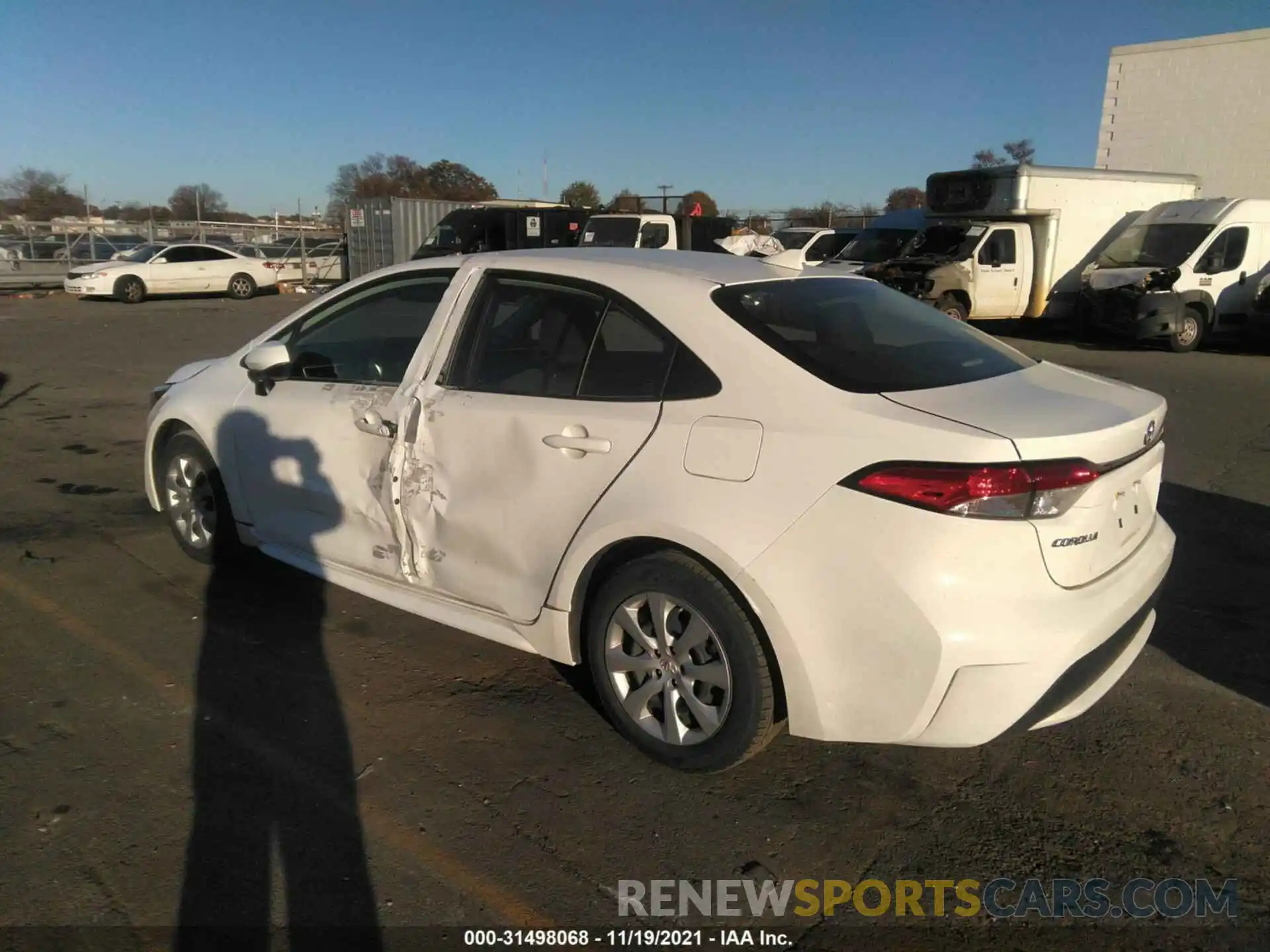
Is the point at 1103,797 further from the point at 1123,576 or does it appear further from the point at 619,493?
the point at 619,493

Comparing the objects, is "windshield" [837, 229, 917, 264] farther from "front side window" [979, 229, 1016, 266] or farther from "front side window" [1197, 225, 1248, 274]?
"front side window" [1197, 225, 1248, 274]

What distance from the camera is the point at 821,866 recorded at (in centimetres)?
289

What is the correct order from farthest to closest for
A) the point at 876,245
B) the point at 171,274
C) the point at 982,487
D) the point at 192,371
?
the point at 171,274
the point at 876,245
the point at 192,371
the point at 982,487

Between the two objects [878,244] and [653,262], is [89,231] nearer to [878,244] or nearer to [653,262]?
[878,244]

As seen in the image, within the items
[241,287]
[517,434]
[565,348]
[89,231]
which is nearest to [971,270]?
[565,348]

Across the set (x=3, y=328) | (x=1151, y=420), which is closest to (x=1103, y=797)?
(x=1151, y=420)

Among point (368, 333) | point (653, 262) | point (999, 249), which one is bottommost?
point (368, 333)

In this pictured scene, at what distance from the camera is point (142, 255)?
79.0 ft

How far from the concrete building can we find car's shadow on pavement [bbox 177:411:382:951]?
21101mm

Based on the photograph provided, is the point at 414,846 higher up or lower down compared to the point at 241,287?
lower down

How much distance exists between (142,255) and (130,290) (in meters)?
1.45

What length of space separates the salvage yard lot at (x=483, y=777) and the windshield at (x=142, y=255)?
70.0 feet

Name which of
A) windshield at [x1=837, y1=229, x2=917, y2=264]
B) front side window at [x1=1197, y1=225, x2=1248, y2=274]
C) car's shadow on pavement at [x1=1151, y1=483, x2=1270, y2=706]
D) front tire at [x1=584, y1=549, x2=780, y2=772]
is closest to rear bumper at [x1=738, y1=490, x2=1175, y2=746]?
front tire at [x1=584, y1=549, x2=780, y2=772]

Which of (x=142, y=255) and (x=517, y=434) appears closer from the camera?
(x=517, y=434)
